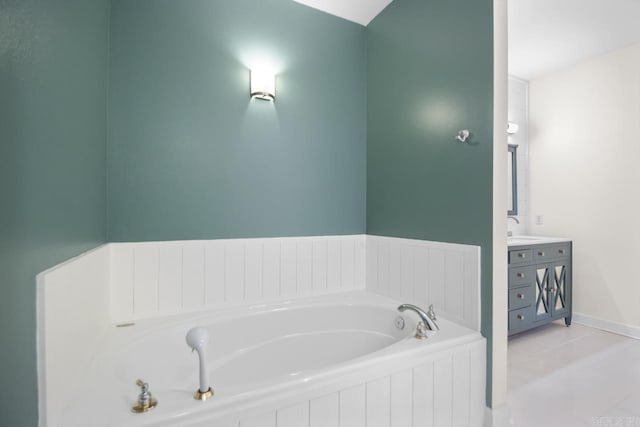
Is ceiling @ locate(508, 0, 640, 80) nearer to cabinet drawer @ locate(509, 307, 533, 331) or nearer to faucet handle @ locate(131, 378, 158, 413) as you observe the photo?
cabinet drawer @ locate(509, 307, 533, 331)

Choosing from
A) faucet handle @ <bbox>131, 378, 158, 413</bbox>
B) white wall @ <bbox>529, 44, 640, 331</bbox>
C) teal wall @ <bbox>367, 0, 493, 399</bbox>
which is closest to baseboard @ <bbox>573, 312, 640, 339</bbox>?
white wall @ <bbox>529, 44, 640, 331</bbox>

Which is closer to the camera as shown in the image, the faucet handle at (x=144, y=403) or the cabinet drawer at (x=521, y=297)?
the faucet handle at (x=144, y=403)

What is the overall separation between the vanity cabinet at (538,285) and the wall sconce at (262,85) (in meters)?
2.31

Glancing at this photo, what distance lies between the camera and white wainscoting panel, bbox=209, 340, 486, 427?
1015 mm

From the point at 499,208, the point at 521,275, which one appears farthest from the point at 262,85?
the point at 521,275

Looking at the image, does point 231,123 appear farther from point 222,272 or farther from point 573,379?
point 573,379

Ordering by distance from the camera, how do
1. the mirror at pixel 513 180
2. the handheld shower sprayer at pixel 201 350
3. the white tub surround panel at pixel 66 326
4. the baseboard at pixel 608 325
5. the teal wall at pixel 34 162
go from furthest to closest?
1. the mirror at pixel 513 180
2. the baseboard at pixel 608 325
3. the handheld shower sprayer at pixel 201 350
4. the white tub surround panel at pixel 66 326
5. the teal wall at pixel 34 162

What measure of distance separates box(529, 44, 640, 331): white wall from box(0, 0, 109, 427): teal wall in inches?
159

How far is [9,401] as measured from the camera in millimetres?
632

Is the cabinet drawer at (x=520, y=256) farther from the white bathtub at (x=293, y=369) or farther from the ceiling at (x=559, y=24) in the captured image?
the ceiling at (x=559, y=24)

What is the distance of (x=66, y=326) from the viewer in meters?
0.97

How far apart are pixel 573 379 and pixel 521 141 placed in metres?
2.47

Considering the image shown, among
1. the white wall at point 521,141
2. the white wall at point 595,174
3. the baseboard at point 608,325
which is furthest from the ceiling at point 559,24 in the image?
the baseboard at point 608,325

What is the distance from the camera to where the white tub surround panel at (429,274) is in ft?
5.29
